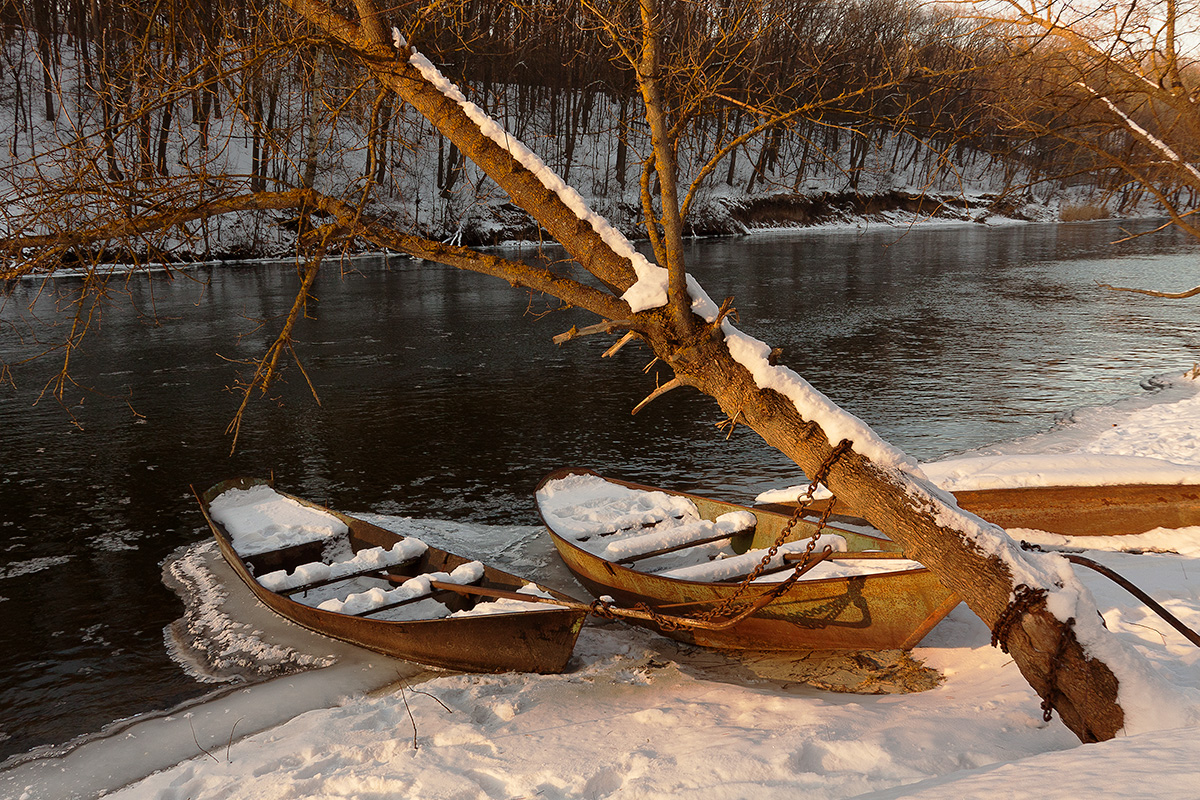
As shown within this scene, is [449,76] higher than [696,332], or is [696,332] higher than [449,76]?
[449,76]

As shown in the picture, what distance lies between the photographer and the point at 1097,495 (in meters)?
6.89

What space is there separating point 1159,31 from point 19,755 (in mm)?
8463

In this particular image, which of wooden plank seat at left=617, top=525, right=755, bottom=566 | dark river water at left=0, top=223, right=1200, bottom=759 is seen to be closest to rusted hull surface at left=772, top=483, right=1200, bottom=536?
wooden plank seat at left=617, top=525, right=755, bottom=566

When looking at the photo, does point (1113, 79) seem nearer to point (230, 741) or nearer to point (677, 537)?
point (677, 537)

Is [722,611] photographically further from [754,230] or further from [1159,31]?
[754,230]

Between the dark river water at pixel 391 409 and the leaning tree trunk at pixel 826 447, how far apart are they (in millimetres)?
1343

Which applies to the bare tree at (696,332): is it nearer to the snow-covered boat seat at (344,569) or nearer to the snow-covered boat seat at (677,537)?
the snow-covered boat seat at (677,537)

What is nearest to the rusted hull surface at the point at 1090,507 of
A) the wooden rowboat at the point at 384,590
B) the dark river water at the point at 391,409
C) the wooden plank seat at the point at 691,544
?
the wooden plank seat at the point at 691,544

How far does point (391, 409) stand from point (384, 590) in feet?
23.4

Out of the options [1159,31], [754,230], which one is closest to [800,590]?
[1159,31]

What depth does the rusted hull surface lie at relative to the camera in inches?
263

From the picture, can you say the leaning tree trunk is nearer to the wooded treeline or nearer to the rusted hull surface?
the wooded treeline

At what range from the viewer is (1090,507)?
6.93 m

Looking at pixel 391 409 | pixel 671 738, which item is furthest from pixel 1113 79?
pixel 391 409
